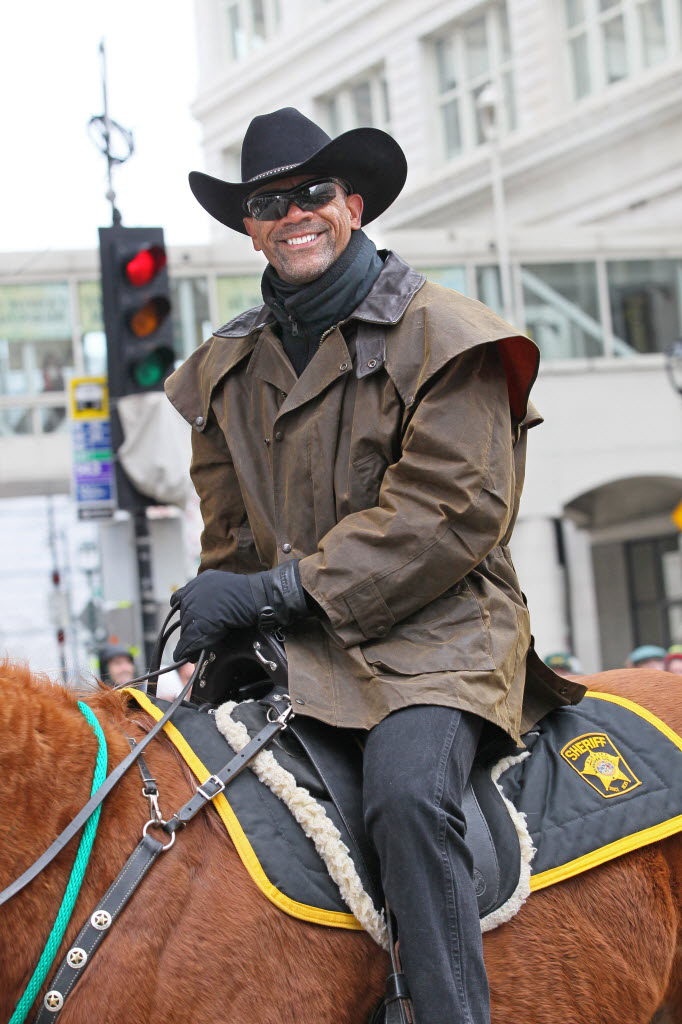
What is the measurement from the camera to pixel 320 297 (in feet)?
11.2

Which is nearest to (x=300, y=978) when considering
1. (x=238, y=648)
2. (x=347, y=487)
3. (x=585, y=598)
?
(x=238, y=648)

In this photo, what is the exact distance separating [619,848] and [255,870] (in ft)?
3.50

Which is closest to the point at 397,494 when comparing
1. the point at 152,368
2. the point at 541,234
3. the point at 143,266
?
the point at 152,368

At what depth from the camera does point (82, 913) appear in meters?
2.76

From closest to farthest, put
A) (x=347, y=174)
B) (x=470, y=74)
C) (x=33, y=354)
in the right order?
1. (x=347, y=174)
2. (x=33, y=354)
3. (x=470, y=74)

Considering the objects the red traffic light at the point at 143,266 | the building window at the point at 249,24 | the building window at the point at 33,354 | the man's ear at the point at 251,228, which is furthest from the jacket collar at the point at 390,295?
the building window at the point at 249,24

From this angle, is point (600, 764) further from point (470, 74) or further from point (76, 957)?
point (470, 74)

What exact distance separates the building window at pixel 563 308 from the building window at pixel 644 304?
0.40 m

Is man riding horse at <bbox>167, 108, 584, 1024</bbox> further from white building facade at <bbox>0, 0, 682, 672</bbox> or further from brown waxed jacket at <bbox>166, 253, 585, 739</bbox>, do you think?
white building facade at <bbox>0, 0, 682, 672</bbox>

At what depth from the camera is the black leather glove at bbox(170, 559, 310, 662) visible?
312cm

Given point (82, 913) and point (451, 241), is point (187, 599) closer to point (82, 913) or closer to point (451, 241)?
point (82, 913)

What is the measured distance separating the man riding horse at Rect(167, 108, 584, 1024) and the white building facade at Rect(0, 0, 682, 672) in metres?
17.6

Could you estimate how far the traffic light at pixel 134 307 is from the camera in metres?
8.59

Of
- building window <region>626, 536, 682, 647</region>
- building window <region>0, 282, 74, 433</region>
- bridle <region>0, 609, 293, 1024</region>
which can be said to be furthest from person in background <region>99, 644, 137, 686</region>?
building window <region>626, 536, 682, 647</region>
